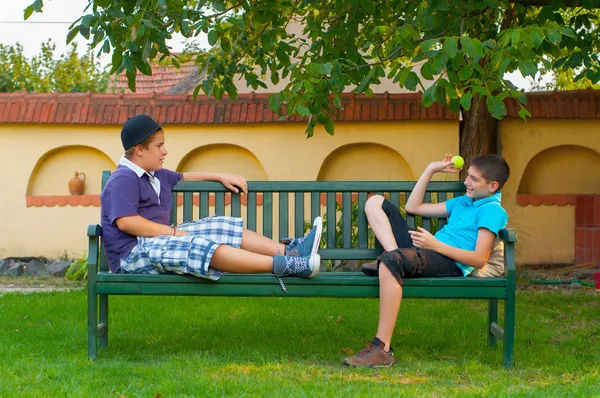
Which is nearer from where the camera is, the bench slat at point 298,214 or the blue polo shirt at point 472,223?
the blue polo shirt at point 472,223

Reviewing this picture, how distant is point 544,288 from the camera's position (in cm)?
870

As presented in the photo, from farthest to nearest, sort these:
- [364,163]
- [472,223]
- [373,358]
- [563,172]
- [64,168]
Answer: [64,168] → [364,163] → [563,172] → [472,223] → [373,358]

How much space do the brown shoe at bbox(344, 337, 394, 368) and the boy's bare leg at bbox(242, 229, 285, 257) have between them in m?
0.82

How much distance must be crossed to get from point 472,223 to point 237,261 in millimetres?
1392

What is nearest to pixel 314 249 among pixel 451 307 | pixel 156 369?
pixel 156 369

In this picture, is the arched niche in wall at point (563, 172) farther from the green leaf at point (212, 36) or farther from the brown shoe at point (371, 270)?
the brown shoe at point (371, 270)

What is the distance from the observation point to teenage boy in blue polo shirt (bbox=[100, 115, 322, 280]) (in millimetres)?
4465

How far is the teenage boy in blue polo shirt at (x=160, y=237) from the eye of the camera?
446 centimetres

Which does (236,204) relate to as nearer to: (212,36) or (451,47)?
(212,36)

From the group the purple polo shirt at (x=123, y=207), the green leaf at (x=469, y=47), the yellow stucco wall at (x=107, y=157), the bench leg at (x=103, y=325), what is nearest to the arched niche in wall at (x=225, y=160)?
the yellow stucco wall at (x=107, y=157)

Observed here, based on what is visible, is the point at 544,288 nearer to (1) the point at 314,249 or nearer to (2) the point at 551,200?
(2) the point at 551,200

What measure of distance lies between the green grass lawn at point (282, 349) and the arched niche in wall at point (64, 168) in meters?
3.77

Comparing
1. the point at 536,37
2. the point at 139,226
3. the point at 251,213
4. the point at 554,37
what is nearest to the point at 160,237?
the point at 139,226

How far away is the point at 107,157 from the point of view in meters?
11.1
